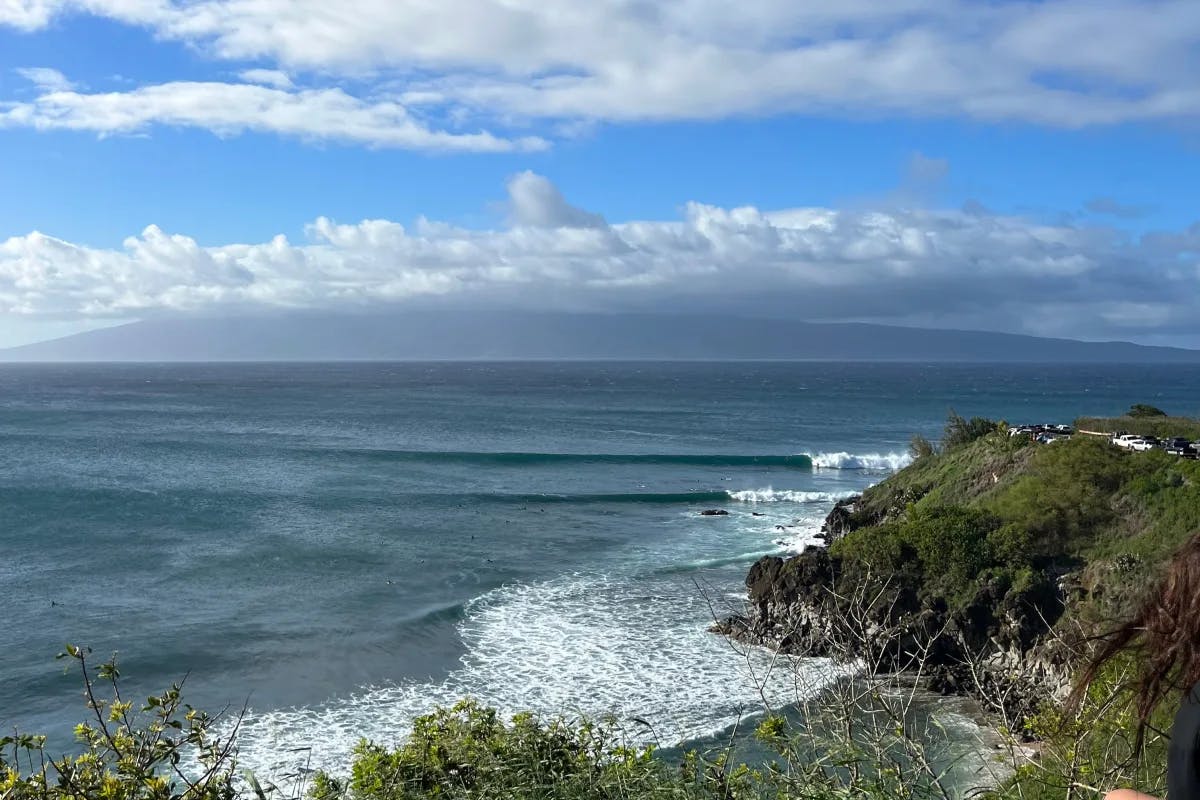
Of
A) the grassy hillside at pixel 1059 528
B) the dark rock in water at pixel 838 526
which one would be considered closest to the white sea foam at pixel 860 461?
the dark rock in water at pixel 838 526

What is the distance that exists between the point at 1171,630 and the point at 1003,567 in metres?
23.0

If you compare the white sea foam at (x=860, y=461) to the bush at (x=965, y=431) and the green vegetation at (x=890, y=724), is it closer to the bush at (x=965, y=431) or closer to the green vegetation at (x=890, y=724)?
the green vegetation at (x=890, y=724)

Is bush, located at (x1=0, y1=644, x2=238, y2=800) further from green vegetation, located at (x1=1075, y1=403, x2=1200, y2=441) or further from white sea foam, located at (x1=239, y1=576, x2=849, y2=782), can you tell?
green vegetation, located at (x1=1075, y1=403, x2=1200, y2=441)

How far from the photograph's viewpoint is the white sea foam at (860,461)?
63.2 meters

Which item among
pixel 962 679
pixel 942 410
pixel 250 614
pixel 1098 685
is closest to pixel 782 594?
pixel 962 679

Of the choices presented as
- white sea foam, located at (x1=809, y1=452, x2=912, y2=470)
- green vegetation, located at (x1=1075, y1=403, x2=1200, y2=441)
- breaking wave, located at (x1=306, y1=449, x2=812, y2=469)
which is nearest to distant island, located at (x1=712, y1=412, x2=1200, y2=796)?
green vegetation, located at (x1=1075, y1=403, x2=1200, y2=441)

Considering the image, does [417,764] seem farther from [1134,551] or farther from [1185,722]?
[1134,551]

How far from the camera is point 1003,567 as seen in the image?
24156 millimetres

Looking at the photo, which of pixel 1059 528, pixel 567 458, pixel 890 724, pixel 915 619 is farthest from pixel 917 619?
pixel 567 458

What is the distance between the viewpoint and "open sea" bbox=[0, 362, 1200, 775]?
2067 centimetres

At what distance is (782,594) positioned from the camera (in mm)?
24516

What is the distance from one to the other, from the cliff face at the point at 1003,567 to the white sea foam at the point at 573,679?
49.7 inches

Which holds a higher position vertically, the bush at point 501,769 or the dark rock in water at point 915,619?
the bush at point 501,769

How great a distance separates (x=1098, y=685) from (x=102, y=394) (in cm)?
14660
